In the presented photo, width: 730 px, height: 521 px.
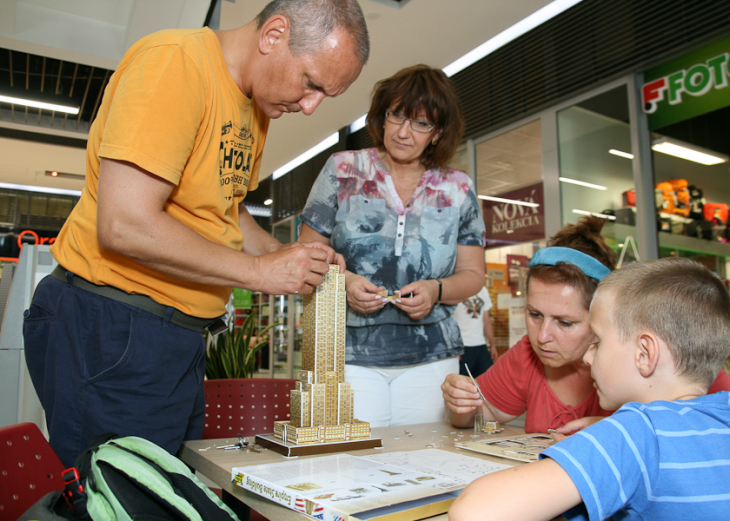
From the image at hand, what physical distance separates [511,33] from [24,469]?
571 centimetres

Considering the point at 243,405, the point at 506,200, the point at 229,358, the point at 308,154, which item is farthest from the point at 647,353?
the point at 308,154

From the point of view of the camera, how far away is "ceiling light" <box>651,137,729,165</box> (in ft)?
13.3

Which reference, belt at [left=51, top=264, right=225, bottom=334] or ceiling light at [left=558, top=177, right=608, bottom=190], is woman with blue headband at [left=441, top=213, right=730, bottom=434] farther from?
ceiling light at [left=558, top=177, right=608, bottom=190]

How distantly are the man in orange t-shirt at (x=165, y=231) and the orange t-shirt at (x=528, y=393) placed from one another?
77 centimetres

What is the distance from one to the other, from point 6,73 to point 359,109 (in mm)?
4349

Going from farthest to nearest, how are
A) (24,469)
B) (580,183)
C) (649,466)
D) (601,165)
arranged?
1. (580,183)
2. (601,165)
3. (24,469)
4. (649,466)

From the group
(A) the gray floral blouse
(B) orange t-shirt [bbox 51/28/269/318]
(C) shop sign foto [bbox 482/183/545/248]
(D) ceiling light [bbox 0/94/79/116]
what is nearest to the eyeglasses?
(A) the gray floral blouse

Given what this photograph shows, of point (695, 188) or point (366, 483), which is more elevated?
point (695, 188)

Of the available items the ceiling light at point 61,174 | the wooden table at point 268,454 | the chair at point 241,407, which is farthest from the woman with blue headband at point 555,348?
the ceiling light at point 61,174

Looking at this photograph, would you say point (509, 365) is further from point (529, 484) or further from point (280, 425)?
point (529, 484)

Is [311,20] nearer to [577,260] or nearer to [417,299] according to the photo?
[417,299]

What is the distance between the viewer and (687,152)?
4262 millimetres

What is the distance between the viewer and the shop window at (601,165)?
4605 mm

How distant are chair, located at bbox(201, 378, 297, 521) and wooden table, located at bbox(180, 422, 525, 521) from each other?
63cm
